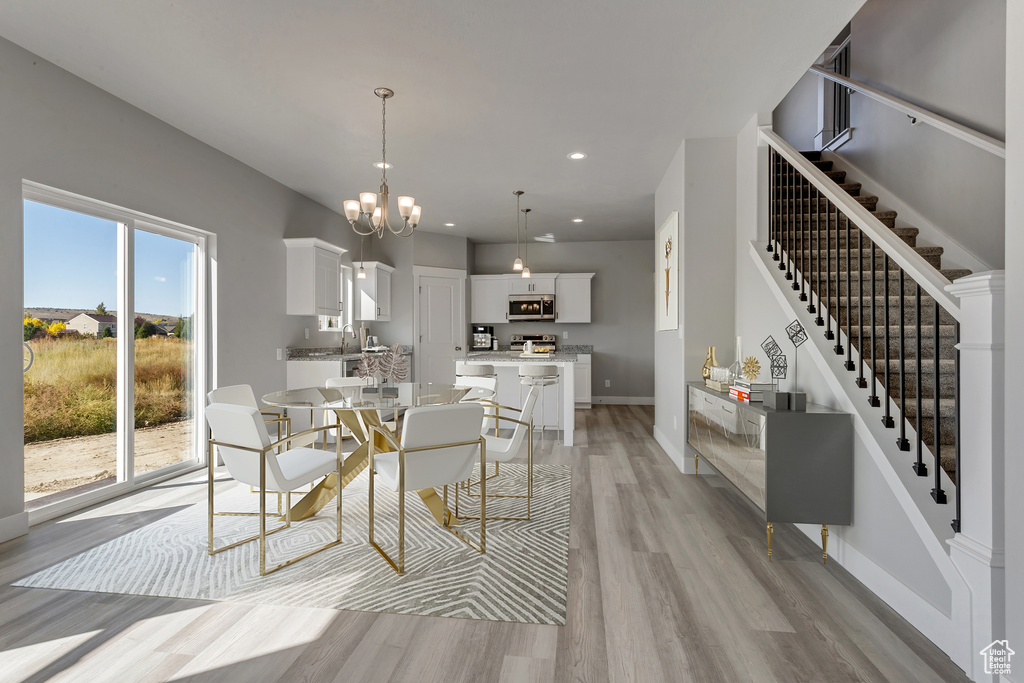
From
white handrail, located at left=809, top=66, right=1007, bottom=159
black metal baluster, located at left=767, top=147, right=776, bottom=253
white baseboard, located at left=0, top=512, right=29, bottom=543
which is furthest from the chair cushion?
white handrail, located at left=809, top=66, right=1007, bottom=159

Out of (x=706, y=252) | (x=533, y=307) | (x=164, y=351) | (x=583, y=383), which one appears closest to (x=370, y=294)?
(x=533, y=307)

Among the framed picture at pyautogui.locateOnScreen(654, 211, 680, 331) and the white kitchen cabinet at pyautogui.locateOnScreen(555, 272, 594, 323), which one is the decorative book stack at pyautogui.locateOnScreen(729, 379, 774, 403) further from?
the white kitchen cabinet at pyautogui.locateOnScreen(555, 272, 594, 323)

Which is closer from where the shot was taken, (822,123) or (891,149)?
(891,149)

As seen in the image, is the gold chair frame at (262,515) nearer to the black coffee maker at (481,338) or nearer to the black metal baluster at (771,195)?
the black metal baluster at (771,195)

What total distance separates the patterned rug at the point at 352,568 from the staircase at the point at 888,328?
1636 millimetres

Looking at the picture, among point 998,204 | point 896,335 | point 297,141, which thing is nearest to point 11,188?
point 297,141

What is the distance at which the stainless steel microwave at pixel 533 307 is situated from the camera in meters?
8.57

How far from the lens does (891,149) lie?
4.24 meters

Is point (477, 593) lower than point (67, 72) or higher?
lower

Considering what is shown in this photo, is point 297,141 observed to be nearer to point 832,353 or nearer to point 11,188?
point 11,188

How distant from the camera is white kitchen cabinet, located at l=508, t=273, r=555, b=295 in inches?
339

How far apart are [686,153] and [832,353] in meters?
2.29

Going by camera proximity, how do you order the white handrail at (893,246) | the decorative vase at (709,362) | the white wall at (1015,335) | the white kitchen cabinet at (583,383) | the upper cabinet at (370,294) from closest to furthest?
the white wall at (1015,335) → the white handrail at (893,246) → the decorative vase at (709,362) → the upper cabinet at (370,294) → the white kitchen cabinet at (583,383)

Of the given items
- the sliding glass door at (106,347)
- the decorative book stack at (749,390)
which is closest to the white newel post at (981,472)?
the decorative book stack at (749,390)
